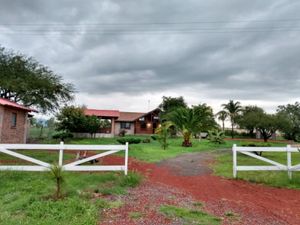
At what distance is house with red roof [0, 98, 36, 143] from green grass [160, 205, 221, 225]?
14.9 metres

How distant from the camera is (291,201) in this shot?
7.25 m

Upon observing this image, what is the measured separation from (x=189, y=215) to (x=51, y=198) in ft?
10.1

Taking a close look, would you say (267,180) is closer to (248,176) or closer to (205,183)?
(248,176)

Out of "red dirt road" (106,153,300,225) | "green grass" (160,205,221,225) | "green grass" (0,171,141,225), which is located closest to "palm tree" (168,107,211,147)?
"red dirt road" (106,153,300,225)

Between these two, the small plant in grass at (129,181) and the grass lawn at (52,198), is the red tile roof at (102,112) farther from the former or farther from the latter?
the small plant in grass at (129,181)

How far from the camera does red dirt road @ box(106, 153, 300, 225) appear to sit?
5.84 metres

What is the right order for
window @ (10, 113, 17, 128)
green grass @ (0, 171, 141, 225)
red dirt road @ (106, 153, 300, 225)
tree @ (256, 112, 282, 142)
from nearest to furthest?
green grass @ (0, 171, 141, 225) < red dirt road @ (106, 153, 300, 225) < window @ (10, 113, 17, 128) < tree @ (256, 112, 282, 142)

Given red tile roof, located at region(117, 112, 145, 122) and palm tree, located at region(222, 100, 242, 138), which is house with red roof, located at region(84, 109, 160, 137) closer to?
red tile roof, located at region(117, 112, 145, 122)

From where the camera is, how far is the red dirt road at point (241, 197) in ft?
19.2

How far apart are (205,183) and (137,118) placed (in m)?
42.5

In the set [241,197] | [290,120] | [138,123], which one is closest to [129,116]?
[138,123]

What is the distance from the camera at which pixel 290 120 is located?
50281 mm

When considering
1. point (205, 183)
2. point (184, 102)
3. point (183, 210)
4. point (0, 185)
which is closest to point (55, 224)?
point (183, 210)

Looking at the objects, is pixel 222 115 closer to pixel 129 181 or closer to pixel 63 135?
pixel 63 135
